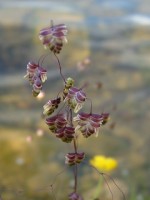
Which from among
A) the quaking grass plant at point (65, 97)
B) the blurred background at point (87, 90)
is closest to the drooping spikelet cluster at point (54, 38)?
the quaking grass plant at point (65, 97)

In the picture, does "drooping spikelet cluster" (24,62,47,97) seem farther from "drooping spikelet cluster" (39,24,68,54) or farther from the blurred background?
the blurred background

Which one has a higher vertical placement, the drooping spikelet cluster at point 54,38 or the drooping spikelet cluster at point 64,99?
the drooping spikelet cluster at point 54,38

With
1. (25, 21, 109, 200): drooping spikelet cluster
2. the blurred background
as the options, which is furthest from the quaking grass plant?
the blurred background

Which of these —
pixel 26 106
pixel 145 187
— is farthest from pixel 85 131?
pixel 26 106

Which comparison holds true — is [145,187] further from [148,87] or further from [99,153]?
[148,87]

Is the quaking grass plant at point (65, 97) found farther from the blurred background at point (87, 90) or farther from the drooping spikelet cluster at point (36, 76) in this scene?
the blurred background at point (87, 90)

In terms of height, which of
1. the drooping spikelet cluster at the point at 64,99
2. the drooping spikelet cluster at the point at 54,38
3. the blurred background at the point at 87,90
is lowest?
the blurred background at the point at 87,90

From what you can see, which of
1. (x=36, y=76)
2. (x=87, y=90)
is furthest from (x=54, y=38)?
(x=87, y=90)

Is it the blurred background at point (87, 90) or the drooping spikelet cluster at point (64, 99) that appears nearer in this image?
the drooping spikelet cluster at point (64, 99)

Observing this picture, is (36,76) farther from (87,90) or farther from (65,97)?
(87,90)
